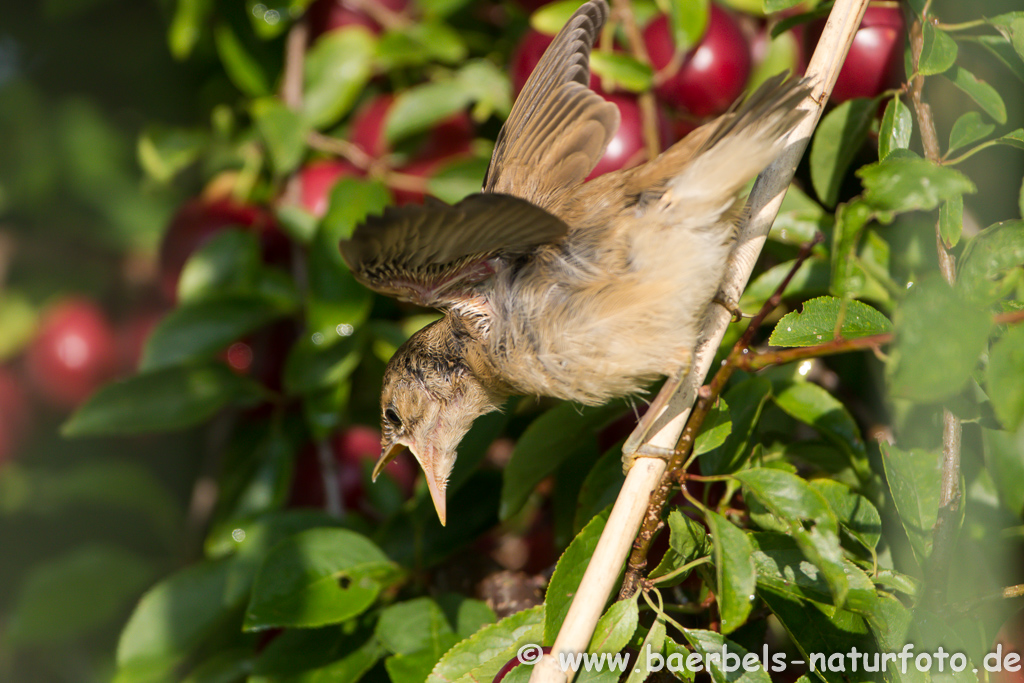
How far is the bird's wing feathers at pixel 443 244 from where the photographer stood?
863mm

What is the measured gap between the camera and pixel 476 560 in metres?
1.41

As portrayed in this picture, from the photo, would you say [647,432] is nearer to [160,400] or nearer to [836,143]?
[836,143]

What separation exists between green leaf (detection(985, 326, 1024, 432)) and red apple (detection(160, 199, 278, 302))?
151 centimetres

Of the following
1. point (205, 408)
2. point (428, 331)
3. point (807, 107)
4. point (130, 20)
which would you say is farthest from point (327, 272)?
point (130, 20)

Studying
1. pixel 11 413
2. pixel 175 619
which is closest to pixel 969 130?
pixel 175 619

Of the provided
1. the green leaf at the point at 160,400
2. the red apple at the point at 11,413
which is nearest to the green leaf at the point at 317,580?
the green leaf at the point at 160,400

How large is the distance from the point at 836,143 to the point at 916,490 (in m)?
0.56

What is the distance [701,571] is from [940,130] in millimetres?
750

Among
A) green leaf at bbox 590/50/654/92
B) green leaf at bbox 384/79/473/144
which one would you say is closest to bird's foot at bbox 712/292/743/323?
green leaf at bbox 590/50/654/92

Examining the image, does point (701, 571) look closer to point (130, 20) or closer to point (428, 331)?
point (428, 331)

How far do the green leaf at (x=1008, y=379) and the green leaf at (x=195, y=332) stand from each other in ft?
4.35

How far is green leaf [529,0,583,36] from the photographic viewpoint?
1549mm

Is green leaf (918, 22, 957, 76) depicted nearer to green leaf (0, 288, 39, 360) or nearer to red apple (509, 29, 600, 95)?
red apple (509, 29, 600, 95)

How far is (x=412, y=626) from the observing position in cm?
120
